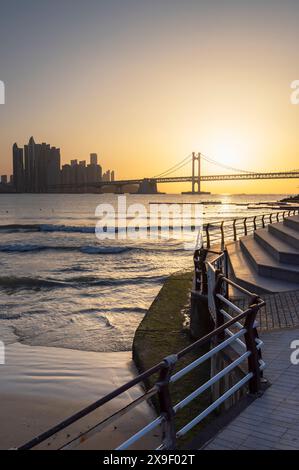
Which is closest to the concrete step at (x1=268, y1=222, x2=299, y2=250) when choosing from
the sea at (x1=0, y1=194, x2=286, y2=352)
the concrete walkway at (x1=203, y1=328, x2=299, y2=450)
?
the sea at (x1=0, y1=194, x2=286, y2=352)

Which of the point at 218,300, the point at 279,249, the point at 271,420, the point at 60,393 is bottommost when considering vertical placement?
the point at 60,393

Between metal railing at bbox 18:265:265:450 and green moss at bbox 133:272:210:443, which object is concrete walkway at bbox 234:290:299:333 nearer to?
metal railing at bbox 18:265:265:450

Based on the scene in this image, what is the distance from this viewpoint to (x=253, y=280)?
9.68 meters

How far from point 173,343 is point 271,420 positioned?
432cm

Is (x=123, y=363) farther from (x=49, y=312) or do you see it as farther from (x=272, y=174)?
(x=272, y=174)

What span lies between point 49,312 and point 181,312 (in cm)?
454

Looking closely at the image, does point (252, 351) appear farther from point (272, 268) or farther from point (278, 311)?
point (272, 268)

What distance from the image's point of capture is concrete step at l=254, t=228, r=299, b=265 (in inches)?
407

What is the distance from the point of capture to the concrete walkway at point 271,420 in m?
3.46

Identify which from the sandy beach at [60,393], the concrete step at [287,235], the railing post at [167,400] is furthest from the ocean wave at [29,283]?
the railing post at [167,400]

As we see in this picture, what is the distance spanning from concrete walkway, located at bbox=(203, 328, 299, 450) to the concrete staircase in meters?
4.12

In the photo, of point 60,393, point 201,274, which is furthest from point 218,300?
point 60,393

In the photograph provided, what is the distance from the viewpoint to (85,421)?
20.6ft
